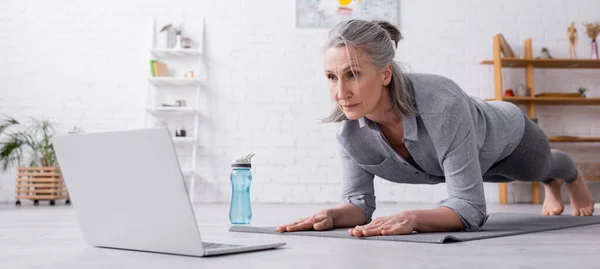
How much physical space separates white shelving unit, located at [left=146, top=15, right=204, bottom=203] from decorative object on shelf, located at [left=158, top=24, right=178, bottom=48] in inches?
2.7

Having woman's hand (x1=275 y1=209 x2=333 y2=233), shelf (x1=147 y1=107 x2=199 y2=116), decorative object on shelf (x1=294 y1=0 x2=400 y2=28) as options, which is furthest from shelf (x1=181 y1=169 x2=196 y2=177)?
woman's hand (x1=275 y1=209 x2=333 y2=233)

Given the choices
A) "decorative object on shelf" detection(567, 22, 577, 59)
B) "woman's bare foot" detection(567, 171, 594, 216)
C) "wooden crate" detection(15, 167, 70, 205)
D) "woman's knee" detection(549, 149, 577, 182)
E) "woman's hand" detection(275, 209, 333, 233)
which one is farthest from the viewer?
"decorative object on shelf" detection(567, 22, 577, 59)

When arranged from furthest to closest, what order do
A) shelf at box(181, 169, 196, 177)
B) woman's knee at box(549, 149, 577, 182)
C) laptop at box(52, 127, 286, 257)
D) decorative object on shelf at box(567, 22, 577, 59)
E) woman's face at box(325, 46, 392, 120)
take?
decorative object on shelf at box(567, 22, 577, 59) → shelf at box(181, 169, 196, 177) → woman's knee at box(549, 149, 577, 182) → woman's face at box(325, 46, 392, 120) → laptop at box(52, 127, 286, 257)

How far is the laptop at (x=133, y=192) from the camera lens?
3.66 feet

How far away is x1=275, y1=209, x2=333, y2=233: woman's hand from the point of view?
1856 mm

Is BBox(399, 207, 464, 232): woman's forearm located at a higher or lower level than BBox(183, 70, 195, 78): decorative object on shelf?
lower

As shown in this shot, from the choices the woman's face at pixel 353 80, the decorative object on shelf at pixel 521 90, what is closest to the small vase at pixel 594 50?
the decorative object on shelf at pixel 521 90

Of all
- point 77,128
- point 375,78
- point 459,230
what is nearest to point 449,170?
point 459,230

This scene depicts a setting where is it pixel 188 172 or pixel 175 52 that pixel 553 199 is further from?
pixel 175 52

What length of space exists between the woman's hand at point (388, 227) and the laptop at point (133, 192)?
33cm

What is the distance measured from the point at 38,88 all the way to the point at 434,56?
3593 mm

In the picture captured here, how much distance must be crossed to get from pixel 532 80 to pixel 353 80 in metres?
4.24

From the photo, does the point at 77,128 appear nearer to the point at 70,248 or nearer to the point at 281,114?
the point at 281,114

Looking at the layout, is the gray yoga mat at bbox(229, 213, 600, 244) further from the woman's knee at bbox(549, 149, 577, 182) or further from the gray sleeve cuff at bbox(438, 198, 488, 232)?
the woman's knee at bbox(549, 149, 577, 182)
